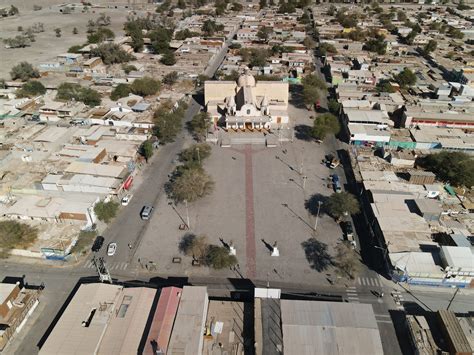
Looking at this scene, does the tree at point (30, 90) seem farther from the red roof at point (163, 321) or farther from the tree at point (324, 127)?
the red roof at point (163, 321)

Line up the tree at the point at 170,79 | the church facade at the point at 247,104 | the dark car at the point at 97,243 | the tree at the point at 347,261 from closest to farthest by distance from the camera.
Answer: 1. the tree at the point at 347,261
2. the dark car at the point at 97,243
3. the church facade at the point at 247,104
4. the tree at the point at 170,79

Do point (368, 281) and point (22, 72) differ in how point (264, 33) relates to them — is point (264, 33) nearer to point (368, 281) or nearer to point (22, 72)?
point (22, 72)

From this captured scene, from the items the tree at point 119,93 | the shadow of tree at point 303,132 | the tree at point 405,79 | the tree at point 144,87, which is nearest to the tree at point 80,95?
the tree at point 119,93

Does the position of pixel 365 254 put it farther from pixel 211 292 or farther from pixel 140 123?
pixel 140 123

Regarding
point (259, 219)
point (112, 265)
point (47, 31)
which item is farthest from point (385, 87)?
point (47, 31)

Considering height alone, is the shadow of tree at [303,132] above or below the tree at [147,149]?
below
